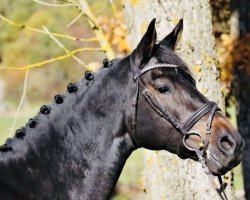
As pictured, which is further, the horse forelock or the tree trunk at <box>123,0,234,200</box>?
the tree trunk at <box>123,0,234,200</box>

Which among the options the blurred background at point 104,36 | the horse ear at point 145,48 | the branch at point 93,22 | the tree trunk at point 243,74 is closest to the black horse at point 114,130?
the horse ear at point 145,48

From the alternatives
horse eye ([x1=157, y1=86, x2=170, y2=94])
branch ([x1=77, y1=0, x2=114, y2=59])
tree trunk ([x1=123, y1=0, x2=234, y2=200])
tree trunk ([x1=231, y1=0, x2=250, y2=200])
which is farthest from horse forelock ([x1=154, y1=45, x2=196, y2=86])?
tree trunk ([x1=231, y1=0, x2=250, y2=200])

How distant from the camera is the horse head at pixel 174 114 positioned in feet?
12.6

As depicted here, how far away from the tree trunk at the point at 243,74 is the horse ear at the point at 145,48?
635 centimetres

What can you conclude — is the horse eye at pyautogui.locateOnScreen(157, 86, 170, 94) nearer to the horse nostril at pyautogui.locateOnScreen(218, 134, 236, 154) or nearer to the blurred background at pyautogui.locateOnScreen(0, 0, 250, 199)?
the horse nostril at pyautogui.locateOnScreen(218, 134, 236, 154)

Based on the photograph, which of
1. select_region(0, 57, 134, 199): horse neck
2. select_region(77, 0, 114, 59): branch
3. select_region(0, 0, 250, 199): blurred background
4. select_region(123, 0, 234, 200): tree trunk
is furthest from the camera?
select_region(0, 0, 250, 199): blurred background

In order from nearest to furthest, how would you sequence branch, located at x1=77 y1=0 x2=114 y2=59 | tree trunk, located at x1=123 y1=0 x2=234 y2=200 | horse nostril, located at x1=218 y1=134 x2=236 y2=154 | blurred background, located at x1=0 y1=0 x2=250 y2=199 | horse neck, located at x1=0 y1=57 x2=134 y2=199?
horse nostril, located at x1=218 y1=134 x2=236 y2=154 → horse neck, located at x1=0 y1=57 x2=134 y2=199 → tree trunk, located at x1=123 y1=0 x2=234 y2=200 → branch, located at x1=77 y1=0 x2=114 y2=59 → blurred background, located at x1=0 y1=0 x2=250 y2=199

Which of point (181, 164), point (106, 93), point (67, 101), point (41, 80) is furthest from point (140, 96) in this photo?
point (41, 80)

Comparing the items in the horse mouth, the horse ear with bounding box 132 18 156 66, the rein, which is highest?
the horse ear with bounding box 132 18 156 66

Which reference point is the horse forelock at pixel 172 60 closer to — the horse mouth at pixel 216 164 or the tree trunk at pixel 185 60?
the horse mouth at pixel 216 164

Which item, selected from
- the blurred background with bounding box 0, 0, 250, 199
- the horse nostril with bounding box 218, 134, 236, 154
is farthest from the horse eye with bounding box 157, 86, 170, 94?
the blurred background with bounding box 0, 0, 250, 199

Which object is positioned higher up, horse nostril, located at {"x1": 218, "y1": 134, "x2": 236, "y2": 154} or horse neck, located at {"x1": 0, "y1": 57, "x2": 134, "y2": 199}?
horse neck, located at {"x1": 0, "y1": 57, "x2": 134, "y2": 199}

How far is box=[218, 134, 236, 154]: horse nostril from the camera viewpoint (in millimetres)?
3777

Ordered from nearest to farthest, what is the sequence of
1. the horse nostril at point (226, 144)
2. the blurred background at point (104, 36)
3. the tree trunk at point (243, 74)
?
the horse nostril at point (226, 144) < the blurred background at point (104, 36) < the tree trunk at point (243, 74)
